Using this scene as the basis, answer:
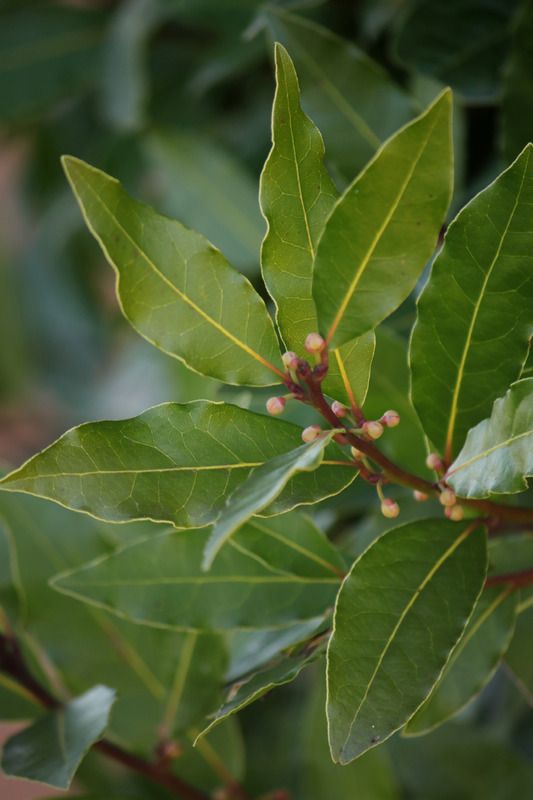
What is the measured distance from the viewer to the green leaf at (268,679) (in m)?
0.39

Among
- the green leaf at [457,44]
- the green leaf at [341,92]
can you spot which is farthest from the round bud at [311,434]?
the green leaf at [457,44]

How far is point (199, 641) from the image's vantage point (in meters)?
0.63

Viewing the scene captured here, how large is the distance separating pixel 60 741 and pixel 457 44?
0.51 meters

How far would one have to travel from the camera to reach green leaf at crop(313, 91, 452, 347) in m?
0.34

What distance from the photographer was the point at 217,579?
0.52 meters

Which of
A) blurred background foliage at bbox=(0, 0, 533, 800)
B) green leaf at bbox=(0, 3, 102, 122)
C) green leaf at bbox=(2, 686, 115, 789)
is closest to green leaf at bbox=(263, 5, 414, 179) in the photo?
blurred background foliage at bbox=(0, 0, 533, 800)

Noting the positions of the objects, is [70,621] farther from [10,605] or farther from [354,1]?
[354,1]

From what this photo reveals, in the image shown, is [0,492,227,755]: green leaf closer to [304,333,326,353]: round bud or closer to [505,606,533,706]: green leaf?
[505,606,533,706]: green leaf

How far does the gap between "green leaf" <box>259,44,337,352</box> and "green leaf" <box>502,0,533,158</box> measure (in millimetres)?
237

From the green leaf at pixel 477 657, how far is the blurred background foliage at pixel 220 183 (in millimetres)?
54

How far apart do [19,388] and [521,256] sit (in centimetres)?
140

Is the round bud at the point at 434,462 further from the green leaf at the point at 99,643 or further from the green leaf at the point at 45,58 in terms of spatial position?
the green leaf at the point at 45,58

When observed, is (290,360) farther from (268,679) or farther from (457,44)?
(457,44)

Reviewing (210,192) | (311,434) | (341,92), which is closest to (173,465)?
(311,434)
